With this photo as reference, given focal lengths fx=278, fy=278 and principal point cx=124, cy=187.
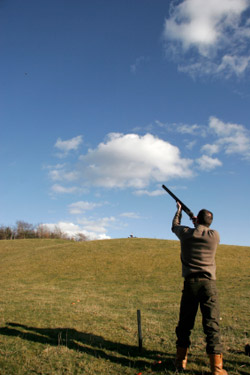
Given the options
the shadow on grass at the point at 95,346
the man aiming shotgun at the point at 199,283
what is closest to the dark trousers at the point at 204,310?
the man aiming shotgun at the point at 199,283

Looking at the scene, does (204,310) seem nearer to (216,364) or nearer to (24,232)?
(216,364)

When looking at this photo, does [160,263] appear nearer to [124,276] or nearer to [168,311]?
[124,276]

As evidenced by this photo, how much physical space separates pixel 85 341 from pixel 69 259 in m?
34.1

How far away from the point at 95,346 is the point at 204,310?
354cm

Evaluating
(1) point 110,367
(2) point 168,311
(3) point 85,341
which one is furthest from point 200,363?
(2) point 168,311

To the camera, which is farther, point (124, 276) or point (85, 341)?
point (124, 276)

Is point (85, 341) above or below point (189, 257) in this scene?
below

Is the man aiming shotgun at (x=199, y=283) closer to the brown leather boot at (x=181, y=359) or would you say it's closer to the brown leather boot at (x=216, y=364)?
the brown leather boot at (x=181, y=359)

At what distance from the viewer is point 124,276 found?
3052 cm

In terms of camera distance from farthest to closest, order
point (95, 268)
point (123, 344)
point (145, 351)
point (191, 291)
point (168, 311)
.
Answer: point (95, 268), point (168, 311), point (123, 344), point (145, 351), point (191, 291)

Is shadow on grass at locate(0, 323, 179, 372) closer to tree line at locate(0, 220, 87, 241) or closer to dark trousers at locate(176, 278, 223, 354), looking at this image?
dark trousers at locate(176, 278, 223, 354)

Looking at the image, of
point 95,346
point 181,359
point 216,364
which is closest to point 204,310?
point 216,364

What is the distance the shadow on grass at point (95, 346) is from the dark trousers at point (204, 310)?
1.00 m

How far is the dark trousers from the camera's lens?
5031 mm
